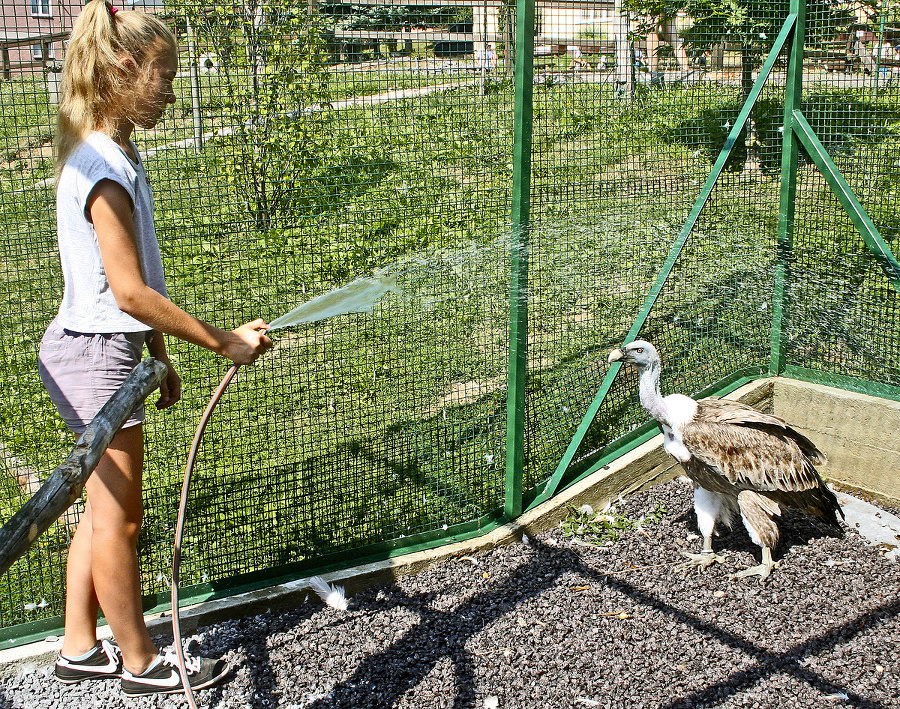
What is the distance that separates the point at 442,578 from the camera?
3.87 meters

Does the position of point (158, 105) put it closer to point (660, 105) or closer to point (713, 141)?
point (660, 105)

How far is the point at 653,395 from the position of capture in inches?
161

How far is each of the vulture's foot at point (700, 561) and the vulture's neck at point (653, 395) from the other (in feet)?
2.26

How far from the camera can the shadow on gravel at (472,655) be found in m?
3.12

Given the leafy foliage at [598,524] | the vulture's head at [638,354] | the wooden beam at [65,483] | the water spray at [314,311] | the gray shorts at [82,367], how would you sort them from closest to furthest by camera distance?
the wooden beam at [65,483]
the gray shorts at [82,367]
the water spray at [314,311]
the vulture's head at [638,354]
the leafy foliage at [598,524]

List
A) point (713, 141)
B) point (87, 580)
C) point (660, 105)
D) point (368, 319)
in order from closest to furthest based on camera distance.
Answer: point (87, 580)
point (368, 319)
point (660, 105)
point (713, 141)

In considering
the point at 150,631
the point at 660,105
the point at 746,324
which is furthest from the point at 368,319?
the point at 746,324

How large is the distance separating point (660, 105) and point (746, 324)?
1.73 metres

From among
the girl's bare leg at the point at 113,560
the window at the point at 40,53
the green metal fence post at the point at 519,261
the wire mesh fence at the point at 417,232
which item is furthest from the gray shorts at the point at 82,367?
the green metal fence post at the point at 519,261

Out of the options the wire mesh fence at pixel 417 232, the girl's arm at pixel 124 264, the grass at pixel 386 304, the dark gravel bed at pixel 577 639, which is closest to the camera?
the girl's arm at pixel 124 264

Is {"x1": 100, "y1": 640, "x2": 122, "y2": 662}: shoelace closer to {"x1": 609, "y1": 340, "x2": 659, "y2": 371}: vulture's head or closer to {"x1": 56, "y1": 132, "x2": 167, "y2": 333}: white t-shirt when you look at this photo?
{"x1": 56, "y1": 132, "x2": 167, "y2": 333}: white t-shirt

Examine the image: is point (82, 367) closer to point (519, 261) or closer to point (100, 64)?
point (100, 64)

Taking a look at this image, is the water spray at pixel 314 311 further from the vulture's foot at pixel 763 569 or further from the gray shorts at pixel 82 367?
the vulture's foot at pixel 763 569

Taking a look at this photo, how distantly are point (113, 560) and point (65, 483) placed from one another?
1350 mm
